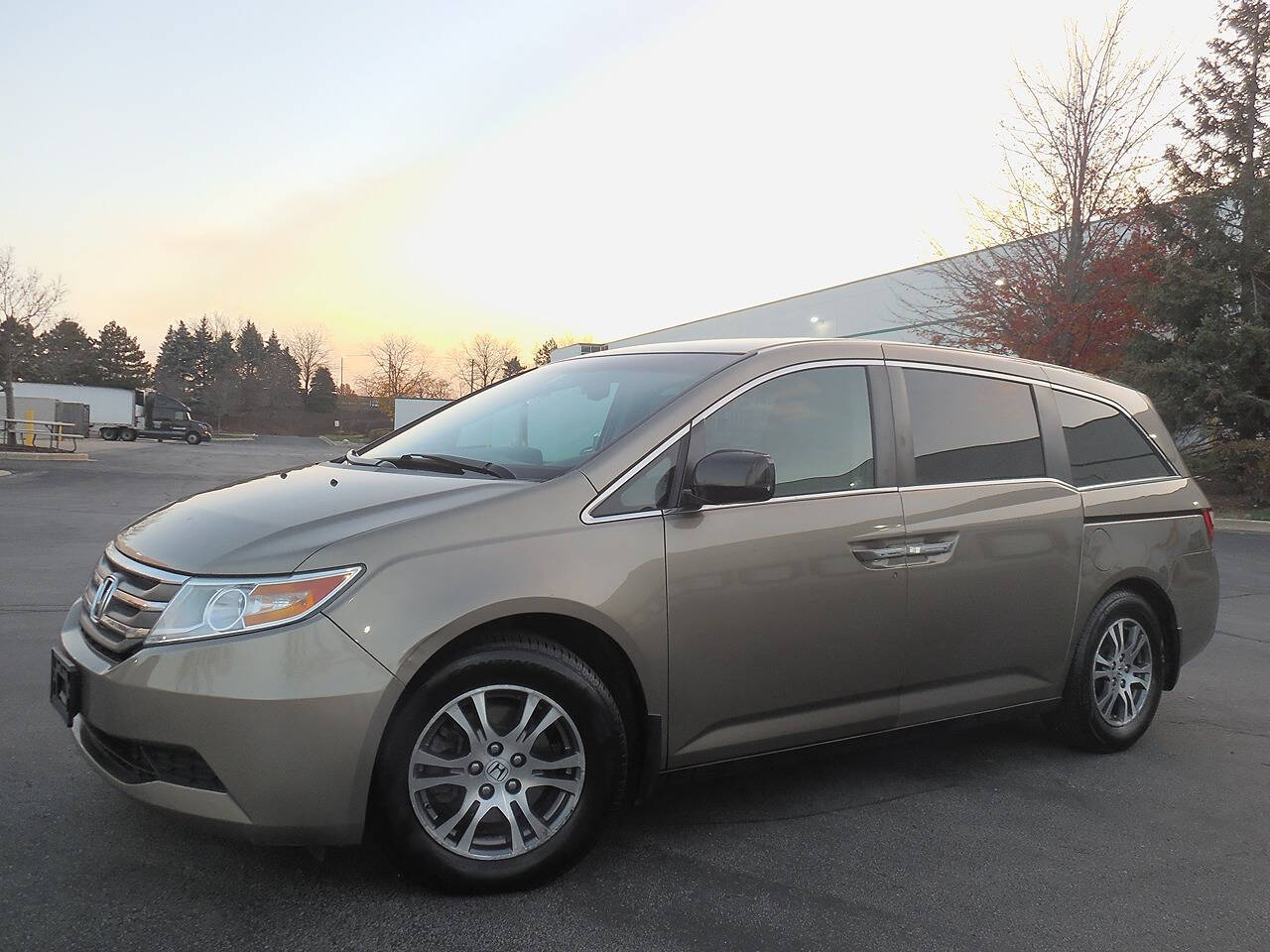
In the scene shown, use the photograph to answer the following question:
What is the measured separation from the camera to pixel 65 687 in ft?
9.77

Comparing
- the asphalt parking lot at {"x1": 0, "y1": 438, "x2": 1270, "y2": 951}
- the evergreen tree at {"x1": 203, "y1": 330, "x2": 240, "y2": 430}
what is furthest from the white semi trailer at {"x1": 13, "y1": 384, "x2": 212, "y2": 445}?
the asphalt parking lot at {"x1": 0, "y1": 438, "x2": 1270, "y2": 951}

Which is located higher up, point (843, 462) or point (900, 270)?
point (900, 270)

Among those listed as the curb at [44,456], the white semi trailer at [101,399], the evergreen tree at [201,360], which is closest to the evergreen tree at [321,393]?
the evergreen tree at [201,360]

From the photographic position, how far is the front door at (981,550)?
381cm

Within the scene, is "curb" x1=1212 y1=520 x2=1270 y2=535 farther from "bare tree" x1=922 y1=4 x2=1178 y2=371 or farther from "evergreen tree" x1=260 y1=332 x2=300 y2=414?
"evergreen tree" x1=260 y1=332 x2=300 y2=414

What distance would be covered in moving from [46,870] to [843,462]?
2.93 m

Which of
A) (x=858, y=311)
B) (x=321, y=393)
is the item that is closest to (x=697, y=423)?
(x=858, y=311)

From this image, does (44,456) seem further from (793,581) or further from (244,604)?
(793,581)

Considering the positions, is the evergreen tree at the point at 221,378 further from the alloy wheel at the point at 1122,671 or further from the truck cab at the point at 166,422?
the alloy wheel at the point at 1122,671

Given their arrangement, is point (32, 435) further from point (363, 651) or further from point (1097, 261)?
point (363, 651)

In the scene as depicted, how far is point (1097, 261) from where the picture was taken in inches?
822

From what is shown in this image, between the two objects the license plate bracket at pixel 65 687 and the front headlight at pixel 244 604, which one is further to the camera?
the license plate bracket at pixel 65 687

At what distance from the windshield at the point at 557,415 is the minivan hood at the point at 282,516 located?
290 millimetres

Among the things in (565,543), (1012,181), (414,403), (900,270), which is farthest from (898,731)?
(414,403)
